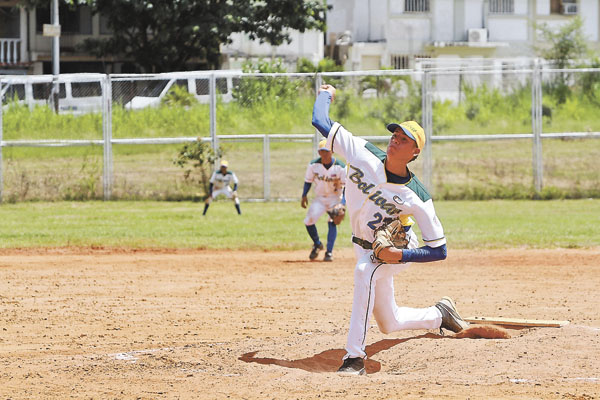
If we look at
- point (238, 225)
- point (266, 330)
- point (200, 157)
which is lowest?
point (266, 330)

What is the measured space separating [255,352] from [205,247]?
8382mm

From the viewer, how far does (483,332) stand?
27.6ft

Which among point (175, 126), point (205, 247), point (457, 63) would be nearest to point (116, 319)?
point (205, 247)

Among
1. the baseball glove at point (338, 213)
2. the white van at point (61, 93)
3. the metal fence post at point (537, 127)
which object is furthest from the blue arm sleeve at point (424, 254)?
the white van at point (61, 93)

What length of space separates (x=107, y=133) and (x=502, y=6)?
22220 millimetres

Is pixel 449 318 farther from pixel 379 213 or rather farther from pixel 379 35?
pixel 379 35

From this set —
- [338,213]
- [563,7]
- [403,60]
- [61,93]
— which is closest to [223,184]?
[61,93]

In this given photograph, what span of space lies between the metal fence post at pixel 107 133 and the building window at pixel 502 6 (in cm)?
2142

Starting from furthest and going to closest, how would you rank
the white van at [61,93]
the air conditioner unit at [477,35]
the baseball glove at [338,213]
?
the air conditioner unit at [477,35] → the white van at [61,93] → the baseball glove at [338,213]

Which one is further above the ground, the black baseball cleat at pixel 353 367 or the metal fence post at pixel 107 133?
the metal fence post at pixel 107 133

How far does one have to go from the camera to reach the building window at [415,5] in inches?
1531

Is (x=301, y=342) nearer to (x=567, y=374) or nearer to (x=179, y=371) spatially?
(x=179, y=371)

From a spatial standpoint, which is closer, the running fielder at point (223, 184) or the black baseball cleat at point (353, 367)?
the black baseball cleat at point (353, 367)

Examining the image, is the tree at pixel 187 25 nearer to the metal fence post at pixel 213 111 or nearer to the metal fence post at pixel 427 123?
the metal fence post at pixel 213 111
